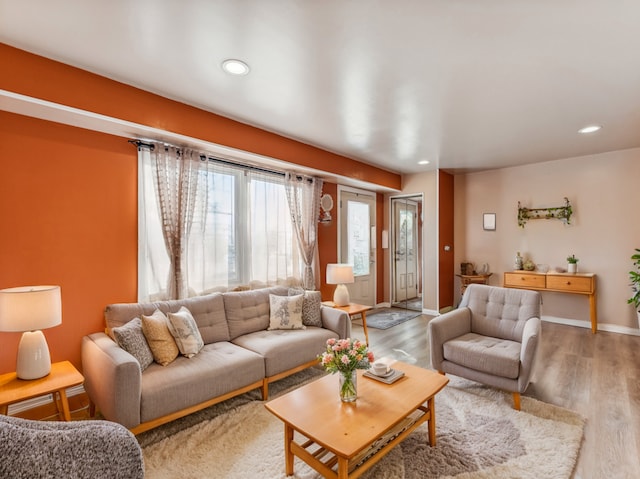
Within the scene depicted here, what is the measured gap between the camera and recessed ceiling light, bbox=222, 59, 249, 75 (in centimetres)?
218

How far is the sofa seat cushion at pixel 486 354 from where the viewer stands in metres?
2.42

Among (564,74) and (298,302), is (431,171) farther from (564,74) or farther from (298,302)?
(298,302)

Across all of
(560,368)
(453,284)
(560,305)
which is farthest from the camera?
(453,284)

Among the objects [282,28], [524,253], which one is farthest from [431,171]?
[282,28]

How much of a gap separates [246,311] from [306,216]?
1.66 metres

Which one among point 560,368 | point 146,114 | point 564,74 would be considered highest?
point 564,74

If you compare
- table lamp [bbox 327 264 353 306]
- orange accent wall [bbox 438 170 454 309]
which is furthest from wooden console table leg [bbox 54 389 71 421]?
orange accent wall [bbox 438 170 454 309]

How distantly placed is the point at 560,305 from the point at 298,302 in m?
4.37

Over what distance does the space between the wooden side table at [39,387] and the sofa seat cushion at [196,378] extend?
16.3 inches

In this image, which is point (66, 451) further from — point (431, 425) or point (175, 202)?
point (175, 202)

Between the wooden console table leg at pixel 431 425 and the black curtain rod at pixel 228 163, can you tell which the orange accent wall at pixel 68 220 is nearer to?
the black curtain rod at pixel 228 163

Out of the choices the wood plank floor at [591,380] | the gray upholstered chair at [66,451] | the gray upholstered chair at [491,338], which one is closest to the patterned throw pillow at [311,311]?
the wood plank floor at [591,380]

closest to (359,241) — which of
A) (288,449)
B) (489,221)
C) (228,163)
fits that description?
(489,221)

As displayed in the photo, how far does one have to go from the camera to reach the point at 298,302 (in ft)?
11.0
